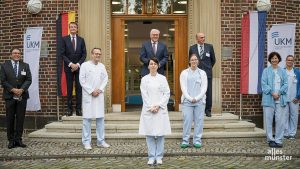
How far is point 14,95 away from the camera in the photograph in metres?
8.84

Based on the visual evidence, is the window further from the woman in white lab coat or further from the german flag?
the woman in white lab coat

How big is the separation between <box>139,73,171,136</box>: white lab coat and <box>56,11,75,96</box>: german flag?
3902 mm

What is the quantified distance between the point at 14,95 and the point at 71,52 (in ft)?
6.15

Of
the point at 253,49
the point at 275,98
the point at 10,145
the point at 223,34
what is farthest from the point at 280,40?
the point at 10,145

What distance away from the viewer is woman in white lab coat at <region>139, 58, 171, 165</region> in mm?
7090

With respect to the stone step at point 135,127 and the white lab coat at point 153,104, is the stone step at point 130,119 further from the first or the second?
the white lab coat at point 153,104

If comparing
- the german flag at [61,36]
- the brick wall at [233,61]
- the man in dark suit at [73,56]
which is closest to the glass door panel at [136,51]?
the brick wall at [233,61]

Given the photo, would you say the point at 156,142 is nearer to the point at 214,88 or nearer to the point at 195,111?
the point at 195,111

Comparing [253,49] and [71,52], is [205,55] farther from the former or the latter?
[71,52]

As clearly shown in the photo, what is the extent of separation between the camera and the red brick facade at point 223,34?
11141 mm

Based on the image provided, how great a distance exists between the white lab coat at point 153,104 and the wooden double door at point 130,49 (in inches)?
176

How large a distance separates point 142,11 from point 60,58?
2.73 meters

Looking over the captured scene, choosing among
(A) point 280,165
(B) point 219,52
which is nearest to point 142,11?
(B) point 219,52

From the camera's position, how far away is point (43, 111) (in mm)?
11391
